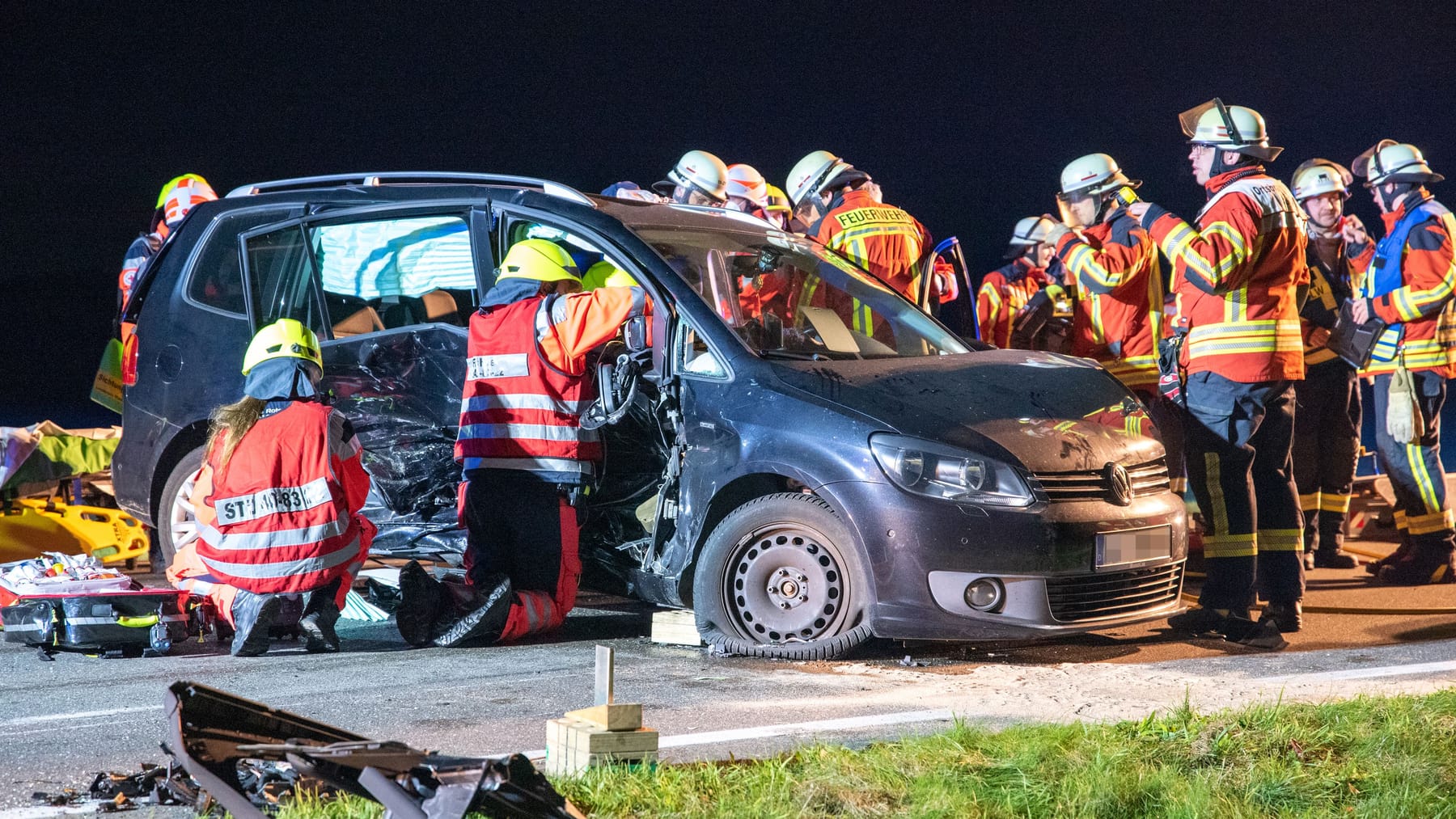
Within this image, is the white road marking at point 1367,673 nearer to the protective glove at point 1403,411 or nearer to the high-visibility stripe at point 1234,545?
the high-visibility stripe at point 1234,545

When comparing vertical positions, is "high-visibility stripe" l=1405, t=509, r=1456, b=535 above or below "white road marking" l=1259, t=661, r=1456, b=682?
above

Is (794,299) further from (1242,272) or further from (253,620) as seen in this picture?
(253,620)

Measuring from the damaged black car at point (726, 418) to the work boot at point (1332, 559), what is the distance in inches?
125

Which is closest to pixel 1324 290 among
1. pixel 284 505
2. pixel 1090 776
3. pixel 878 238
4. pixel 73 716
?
pixel 878 238

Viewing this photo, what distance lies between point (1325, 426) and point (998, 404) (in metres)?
3.96

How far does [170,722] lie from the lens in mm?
3117

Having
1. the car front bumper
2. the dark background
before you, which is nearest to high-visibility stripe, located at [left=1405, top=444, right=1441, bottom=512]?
the car front bumper

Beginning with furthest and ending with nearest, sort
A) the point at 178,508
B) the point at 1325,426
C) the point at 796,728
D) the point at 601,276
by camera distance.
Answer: the point at 1325,426 < the point at 178,508 < the point at 601,276 < the point at 796,728

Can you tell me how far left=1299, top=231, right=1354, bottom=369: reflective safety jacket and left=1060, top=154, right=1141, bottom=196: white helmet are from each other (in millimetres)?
1217

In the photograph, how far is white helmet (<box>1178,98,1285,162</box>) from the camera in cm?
645

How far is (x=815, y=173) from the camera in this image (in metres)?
9.07

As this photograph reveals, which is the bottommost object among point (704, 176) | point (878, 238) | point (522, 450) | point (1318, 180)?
point (522, 450)

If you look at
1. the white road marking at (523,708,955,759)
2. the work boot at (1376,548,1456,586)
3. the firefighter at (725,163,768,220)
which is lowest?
the white road marking at (523,708,955,759)

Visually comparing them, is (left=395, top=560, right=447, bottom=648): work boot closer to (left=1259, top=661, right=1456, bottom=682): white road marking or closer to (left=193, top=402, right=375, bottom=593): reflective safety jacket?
(left=193, top=402, right=375, bottom=593): reflective safety jacket
